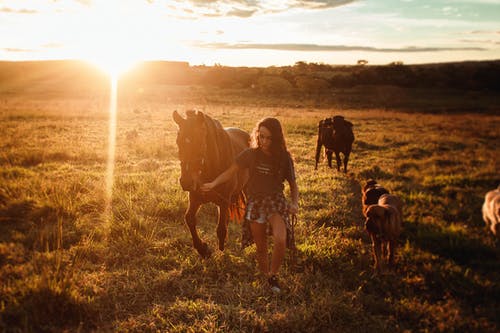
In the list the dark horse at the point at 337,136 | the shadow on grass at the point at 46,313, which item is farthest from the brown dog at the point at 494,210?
the dark horse at the point at 337,136

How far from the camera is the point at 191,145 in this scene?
392 cm

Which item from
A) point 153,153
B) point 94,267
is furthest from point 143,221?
point 153,153

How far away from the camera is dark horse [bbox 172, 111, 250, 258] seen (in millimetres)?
3932

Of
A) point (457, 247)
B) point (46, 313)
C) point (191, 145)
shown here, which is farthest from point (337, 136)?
point (46, 313)

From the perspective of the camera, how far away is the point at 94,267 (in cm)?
461

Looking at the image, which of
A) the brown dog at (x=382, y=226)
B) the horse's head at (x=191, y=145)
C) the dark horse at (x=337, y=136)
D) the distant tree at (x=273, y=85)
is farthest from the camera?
the distant tree at (x=273, y=85)

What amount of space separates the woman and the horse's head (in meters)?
0.24

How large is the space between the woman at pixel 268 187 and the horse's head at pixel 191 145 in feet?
0.78

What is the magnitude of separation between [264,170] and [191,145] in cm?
94

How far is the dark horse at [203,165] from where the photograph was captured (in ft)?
12.9

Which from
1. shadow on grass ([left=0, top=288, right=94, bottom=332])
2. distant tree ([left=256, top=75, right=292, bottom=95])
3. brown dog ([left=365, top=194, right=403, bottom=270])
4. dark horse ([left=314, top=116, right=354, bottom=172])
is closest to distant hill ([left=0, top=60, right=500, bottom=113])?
distant tree ([left=256, top=75, right=292, bottom=95])

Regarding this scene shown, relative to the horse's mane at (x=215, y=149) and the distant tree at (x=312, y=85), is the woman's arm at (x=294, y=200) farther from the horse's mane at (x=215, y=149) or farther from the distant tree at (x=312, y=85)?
the distant tree at (x=312, y=85)

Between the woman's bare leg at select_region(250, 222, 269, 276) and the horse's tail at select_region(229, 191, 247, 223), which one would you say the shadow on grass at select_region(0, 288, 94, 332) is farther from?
the horse's tail at select_region(229, 191, 247, 223)

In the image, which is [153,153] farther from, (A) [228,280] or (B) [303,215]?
(A) [228,280]
